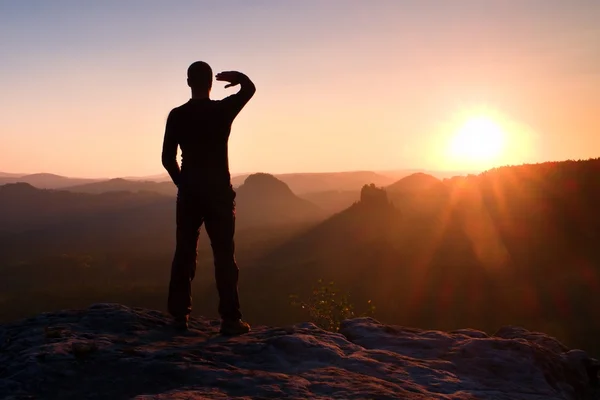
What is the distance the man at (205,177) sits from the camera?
583 centimetres

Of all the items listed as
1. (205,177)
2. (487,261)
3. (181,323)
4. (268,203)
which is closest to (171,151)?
(205,177)

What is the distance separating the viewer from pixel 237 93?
233 inches

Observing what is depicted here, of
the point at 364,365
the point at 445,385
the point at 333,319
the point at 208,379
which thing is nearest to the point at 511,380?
the point at 445,385

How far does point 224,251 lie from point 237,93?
2044mm

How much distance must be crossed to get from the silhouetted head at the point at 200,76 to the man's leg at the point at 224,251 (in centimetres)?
142

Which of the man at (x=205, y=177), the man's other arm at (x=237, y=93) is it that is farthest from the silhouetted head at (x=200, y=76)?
the man's other arm at (x=237, y=93)

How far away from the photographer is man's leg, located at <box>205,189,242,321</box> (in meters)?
5.91

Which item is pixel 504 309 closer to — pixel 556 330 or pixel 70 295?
pixel 556 330

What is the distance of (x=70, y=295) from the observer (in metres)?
50.3

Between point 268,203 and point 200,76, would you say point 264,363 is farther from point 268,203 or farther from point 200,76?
point 268,203

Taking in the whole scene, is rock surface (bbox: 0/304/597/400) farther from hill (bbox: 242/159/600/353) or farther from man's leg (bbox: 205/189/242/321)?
hill (bbox: 242/159/600/353)

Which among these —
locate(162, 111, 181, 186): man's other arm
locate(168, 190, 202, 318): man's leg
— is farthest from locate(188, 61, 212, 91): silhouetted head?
locate(168, 190, 202, 318): man's leg

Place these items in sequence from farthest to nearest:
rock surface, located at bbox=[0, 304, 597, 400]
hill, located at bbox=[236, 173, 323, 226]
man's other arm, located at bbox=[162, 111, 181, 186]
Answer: hill, located at bbox=[236, 173, 323, 226], man's other arm, located at bbox=[162, 111, 181, 186], rock surface, located at bbox=[0, 304, 597, 400]

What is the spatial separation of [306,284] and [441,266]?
42.6ft
